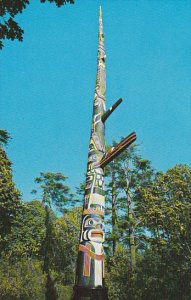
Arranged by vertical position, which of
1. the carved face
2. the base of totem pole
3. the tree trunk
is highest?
the tree trunk

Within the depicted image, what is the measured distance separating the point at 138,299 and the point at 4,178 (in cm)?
1205

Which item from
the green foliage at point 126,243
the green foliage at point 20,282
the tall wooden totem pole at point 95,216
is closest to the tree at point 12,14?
the tall wooden totem pole at point 95,216

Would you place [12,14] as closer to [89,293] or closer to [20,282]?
[89,293]

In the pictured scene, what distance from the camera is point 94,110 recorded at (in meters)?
7.72

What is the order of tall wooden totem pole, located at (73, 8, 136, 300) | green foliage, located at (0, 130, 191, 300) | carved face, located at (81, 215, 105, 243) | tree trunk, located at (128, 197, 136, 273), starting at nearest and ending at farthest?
tall wooden totem pole, located at (73, 8, 136, 300) < carved face, located at (81, 215, 105, 243) < green foliage, located at (0, 130, 191, 300) < tree trunk, located at (128, 197, 136, 273)

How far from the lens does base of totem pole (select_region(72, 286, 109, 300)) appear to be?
491 cm

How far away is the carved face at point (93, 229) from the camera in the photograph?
5.67m

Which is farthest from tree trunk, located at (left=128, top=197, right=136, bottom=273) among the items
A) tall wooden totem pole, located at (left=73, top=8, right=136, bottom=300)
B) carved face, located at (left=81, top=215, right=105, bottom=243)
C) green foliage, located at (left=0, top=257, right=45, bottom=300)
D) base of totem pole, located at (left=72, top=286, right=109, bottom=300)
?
base of totem pole, located at (left=72, top=286, right=109, bottom=300)

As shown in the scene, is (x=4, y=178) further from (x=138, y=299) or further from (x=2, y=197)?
(x=138, y=299)

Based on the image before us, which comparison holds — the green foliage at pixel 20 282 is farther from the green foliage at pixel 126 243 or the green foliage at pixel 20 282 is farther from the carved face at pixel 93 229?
the carved face at pixel 93 229

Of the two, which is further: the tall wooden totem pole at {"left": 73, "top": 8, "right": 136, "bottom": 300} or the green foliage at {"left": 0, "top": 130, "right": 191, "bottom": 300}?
the green foliage at {"left": 0, "top": 130, "right": 191, "bottom": 300}

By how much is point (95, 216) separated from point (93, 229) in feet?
0.92

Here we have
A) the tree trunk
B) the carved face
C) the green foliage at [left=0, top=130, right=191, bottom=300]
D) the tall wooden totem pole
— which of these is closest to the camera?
the tall wooden totem pole

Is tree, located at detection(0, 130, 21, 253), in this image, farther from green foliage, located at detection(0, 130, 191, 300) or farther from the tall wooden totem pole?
the tall wooden totem pole
